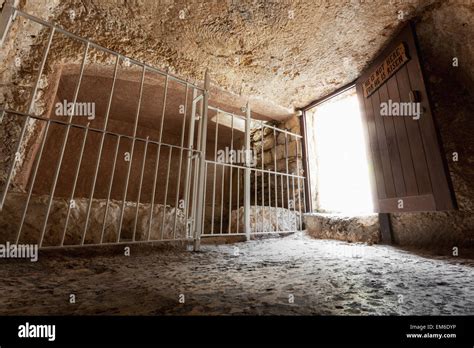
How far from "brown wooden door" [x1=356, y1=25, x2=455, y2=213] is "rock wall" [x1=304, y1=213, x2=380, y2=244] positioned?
233 millimetres

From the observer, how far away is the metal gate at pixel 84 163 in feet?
5.37

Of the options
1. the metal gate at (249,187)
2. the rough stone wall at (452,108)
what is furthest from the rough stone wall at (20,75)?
the rough stone wall at (452,108)

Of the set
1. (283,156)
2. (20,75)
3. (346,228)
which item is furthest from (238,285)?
(283,156)

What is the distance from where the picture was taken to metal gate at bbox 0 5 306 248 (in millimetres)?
1716

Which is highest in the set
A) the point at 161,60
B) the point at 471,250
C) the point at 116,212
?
the point at 161,60

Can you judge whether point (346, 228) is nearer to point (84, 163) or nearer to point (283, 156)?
point (283, 156)

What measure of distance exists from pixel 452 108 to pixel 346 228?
1.73m

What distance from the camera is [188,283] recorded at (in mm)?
1150

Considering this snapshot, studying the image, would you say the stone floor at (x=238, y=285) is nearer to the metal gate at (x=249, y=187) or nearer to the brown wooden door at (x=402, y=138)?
the brown wooden door at (x=402, y=138)

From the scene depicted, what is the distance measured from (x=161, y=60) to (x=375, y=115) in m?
2.86

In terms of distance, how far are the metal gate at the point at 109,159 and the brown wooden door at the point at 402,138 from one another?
134 centimetres
